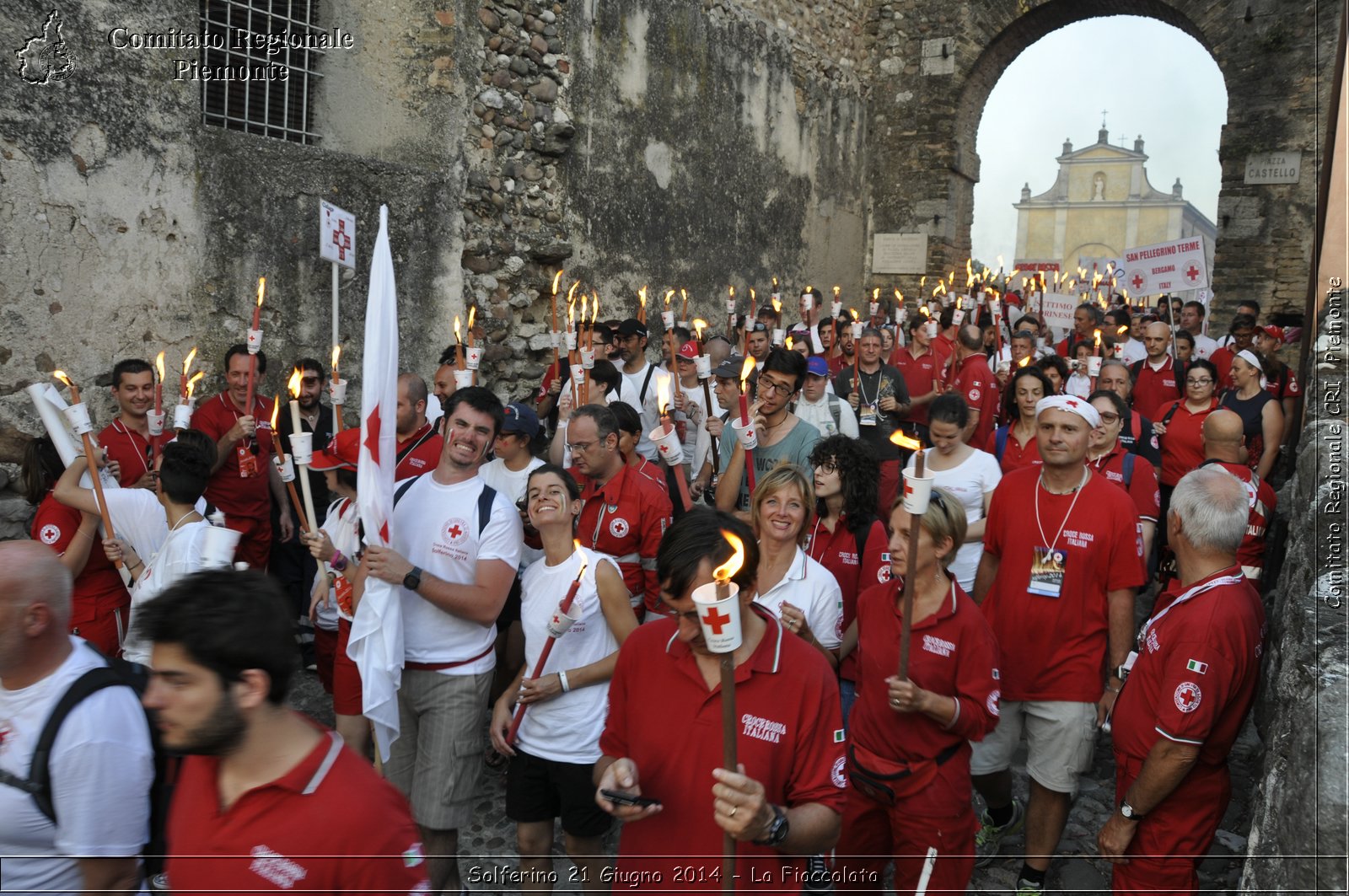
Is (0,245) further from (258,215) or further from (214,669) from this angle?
(214,669)

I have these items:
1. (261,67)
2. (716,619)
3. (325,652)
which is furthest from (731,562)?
(261,67)

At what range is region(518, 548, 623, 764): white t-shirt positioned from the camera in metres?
3.78

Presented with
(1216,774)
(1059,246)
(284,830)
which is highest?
(1059,246)

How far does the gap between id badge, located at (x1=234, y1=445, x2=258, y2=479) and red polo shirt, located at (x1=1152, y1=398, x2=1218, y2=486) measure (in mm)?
5937

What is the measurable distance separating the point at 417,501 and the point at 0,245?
4.04 m

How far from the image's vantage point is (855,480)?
4.60 meters

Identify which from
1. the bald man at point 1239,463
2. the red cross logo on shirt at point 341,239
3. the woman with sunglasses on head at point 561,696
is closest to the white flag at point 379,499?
the woman with sunglasses on head at point 561,696

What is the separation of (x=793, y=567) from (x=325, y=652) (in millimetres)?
2827

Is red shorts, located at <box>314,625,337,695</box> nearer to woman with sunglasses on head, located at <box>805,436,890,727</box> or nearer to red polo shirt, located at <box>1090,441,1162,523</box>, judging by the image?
woman with sunglasses on head, located at <box>805,436,890,727</box>

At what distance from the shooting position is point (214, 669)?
81.1 inches

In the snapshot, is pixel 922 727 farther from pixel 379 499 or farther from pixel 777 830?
pixel 379 499

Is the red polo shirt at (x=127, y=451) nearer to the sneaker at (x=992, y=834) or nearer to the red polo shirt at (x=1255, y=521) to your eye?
the sneaker at (x=992, y=834)

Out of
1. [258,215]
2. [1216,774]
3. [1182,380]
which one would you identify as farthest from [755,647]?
[1182,380]

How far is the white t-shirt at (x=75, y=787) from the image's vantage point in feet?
8.34
